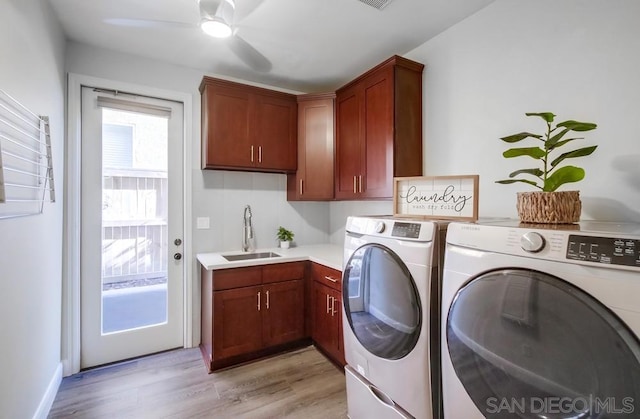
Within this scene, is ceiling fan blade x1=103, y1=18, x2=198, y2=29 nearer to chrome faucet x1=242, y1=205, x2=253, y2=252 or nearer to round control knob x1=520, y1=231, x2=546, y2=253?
chrome faucet x1=242, y1=205, x2=253, y2=252

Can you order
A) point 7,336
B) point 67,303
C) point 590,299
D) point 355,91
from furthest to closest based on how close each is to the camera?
1. point 355,91
2. point 67,303
3. point 7,336
4. point 590,299

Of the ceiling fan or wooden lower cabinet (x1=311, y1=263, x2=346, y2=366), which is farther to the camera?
wooden lower cabinet (x1=311, y1=263, x2=346, y2=366)

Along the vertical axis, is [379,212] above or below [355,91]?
below

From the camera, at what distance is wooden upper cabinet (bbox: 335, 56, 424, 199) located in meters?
2.19

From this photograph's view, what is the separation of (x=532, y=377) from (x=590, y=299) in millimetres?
307

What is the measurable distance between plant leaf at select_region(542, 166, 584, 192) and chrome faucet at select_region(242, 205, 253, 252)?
2395 millimetres

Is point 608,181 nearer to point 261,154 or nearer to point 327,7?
point 327,7

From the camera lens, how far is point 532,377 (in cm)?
90

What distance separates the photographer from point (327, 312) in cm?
243

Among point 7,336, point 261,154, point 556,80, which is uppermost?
point 556,80

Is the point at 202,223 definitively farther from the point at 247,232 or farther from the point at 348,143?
the point at 348,143

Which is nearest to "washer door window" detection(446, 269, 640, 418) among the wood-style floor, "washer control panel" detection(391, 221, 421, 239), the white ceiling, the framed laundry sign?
"washer control panel" detection(391, 221, 421, 239)

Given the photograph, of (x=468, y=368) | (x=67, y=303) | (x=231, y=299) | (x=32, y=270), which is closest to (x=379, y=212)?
(x=231, y=299)

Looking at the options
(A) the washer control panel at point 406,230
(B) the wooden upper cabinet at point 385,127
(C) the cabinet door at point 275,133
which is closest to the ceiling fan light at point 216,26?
(C) the cabinet door at point 275,133
